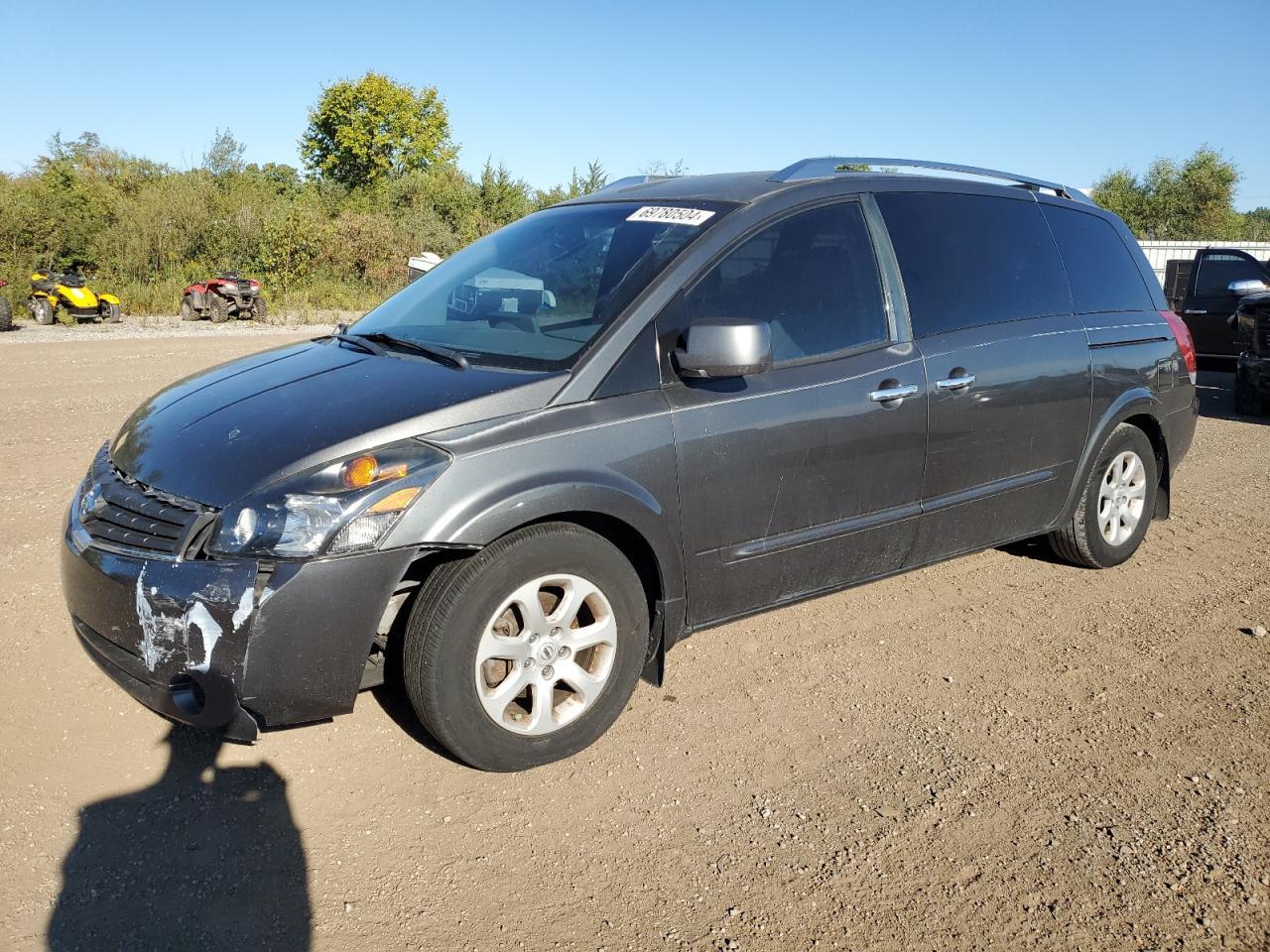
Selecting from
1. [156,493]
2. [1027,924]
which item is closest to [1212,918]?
[1027,924]

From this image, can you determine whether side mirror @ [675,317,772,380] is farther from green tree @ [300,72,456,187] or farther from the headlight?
green tree @ [300,72,456,187]

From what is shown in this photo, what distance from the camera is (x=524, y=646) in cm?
316

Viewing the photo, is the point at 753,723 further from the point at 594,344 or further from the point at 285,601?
the point at 285,601

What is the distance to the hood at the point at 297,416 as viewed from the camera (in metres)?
2.99

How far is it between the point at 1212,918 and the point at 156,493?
3.17 metres

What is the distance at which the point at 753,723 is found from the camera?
364 cm

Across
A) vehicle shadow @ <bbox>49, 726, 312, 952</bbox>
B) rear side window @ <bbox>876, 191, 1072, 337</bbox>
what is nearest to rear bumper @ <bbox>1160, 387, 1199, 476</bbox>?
rear side window @ <bbox>876, 191, 1072, 337</bbox>

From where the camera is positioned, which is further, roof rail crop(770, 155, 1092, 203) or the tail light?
the tail light

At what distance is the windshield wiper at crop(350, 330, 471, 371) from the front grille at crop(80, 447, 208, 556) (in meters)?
0.98

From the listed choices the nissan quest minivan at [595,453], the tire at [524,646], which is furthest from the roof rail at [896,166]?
the tire at [524,646]

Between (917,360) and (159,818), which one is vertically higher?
(917,360)

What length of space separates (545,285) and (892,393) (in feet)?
4.65

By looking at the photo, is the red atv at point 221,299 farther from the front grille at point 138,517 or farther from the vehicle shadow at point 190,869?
the vehicle shadow at point 190,869

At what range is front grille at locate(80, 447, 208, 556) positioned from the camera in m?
2.94
